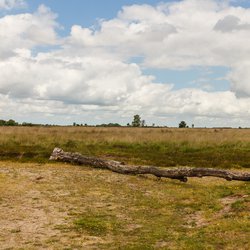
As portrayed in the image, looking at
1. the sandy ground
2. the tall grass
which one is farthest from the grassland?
the tall grass

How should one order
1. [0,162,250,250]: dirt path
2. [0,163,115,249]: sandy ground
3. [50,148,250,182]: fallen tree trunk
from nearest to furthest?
[0,162,250,250]: dirt path, [0,163,115,249]: sandy ground, [50,148,250,182]: fallen tree trunk

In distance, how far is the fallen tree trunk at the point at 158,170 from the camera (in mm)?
21048

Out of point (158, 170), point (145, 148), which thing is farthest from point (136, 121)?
point (158, 170)

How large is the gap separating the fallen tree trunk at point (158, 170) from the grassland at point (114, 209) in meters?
0.46

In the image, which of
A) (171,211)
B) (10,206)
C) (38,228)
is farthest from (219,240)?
(10,206)

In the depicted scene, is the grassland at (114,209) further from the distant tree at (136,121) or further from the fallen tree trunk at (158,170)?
the distant tree at (136,121)

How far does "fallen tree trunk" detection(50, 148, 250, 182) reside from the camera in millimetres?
21048

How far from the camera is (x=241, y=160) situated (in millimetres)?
30672

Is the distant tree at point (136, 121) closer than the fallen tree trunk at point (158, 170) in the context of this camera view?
No

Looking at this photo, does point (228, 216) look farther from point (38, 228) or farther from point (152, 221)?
point (38, 228)

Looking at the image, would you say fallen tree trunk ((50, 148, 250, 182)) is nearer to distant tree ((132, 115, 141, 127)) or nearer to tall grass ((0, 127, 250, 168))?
tall grass ((0, 127, 250, 168))

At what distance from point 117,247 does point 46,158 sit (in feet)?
62.6

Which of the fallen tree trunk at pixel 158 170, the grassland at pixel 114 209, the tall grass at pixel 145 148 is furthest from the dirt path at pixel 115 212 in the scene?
the tall grass at pixel 145 148

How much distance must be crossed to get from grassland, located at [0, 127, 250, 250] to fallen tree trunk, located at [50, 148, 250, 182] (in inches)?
18.0
